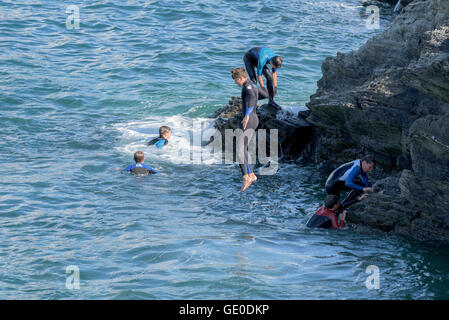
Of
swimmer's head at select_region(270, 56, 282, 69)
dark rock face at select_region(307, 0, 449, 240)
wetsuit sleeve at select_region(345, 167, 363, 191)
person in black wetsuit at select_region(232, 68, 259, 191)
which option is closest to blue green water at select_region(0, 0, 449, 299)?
dark rock face at select_region(307, 0, 449, 240)

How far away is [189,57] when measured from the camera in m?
22.8

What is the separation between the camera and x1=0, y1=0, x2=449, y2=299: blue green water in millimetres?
8953

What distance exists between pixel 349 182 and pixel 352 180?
96 mm

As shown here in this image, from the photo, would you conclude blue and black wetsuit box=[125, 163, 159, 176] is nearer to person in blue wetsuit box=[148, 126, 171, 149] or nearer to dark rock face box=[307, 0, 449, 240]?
person in blue wetsuit box=[148, 126, 171, 149]

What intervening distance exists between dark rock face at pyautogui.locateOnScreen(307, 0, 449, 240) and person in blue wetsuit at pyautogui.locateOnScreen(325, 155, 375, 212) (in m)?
0.33

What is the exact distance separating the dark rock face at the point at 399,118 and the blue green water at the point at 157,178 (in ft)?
1.80

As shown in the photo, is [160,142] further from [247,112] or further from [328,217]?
[328,217]

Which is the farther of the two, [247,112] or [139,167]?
[139,167]

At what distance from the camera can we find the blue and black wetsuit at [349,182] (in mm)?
11367

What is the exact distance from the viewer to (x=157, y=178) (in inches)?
547

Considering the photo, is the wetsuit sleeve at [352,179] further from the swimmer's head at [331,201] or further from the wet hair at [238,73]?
the wet hair at [238,73]

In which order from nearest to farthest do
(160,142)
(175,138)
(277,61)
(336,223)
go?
(336,223) → (277,61) → (160,142) → (175,138)

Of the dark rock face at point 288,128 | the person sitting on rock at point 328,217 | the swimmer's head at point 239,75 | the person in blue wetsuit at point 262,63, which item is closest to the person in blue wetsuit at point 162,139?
the dark rock face at point 288,128

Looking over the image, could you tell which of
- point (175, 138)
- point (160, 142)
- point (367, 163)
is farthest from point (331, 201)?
point (175, 138)
